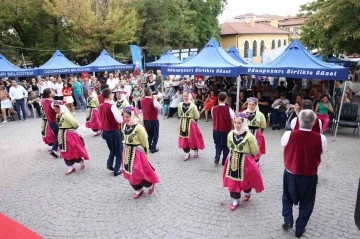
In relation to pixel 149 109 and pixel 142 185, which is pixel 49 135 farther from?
pixel 142 185

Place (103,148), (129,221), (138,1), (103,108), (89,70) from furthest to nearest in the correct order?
1. (138,1)
2. (89,70)
3. (103,148)
4. (103,108)
5. (129,221)

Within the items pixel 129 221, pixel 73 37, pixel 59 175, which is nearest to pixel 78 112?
pixel 59 175

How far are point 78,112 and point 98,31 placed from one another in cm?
1124

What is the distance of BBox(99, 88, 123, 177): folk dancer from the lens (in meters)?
6.24

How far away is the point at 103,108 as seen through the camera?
633 centimetres

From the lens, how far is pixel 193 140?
288 inches

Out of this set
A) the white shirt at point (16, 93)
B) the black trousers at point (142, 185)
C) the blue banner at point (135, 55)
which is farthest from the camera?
the blue banner at point (135, 55)

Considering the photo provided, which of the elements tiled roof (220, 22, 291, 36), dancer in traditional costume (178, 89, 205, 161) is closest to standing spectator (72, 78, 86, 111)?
dancer in traditional costume (178, 89, 205, 161)

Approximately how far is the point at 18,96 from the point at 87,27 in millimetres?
11608

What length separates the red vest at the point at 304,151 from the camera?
376 centimetres

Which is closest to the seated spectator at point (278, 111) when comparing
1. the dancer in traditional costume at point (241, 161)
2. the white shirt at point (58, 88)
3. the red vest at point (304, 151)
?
the dancer in traditional costume at point (241, 161)

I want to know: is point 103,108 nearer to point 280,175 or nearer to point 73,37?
point 280,175

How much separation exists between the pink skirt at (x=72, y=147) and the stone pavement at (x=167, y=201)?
A: 0.48 meters

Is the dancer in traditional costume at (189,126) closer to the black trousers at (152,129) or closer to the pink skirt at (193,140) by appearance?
the pink skirt at (193,140)
